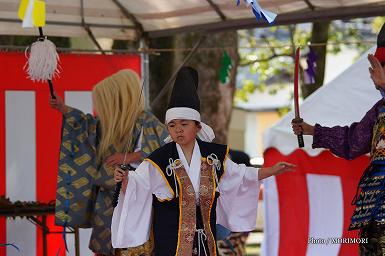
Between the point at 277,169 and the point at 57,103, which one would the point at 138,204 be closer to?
the point at 277,169

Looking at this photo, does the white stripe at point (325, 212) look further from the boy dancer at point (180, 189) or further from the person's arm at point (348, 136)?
the boy dancer at point (180, 189)

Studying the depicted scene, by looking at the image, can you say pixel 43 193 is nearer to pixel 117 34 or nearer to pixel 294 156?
pixel 117 34

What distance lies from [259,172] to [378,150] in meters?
0.61

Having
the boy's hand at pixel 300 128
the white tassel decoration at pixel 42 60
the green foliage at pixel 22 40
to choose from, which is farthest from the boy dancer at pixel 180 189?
the green foliage at pixel 22 40

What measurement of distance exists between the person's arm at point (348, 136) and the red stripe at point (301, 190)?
1.27m

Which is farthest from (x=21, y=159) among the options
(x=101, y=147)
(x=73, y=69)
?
(x=101, y=147)

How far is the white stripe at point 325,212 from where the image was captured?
234 inches

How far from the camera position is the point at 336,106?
19.6 feet

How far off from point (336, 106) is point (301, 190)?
67 cm

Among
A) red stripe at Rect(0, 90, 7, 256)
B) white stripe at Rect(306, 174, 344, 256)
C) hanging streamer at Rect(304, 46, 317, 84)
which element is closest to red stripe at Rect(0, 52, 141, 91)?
red stripe at Rect(0, 90, 7, 256)

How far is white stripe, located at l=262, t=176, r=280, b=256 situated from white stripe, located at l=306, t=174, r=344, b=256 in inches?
13.3

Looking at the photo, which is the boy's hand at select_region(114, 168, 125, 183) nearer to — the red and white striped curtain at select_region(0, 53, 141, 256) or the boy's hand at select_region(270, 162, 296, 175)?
the boy's hand at select_region(270, 162, 296, 175)

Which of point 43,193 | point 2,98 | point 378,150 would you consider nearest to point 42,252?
point 43,193

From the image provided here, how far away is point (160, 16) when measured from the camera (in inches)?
255
